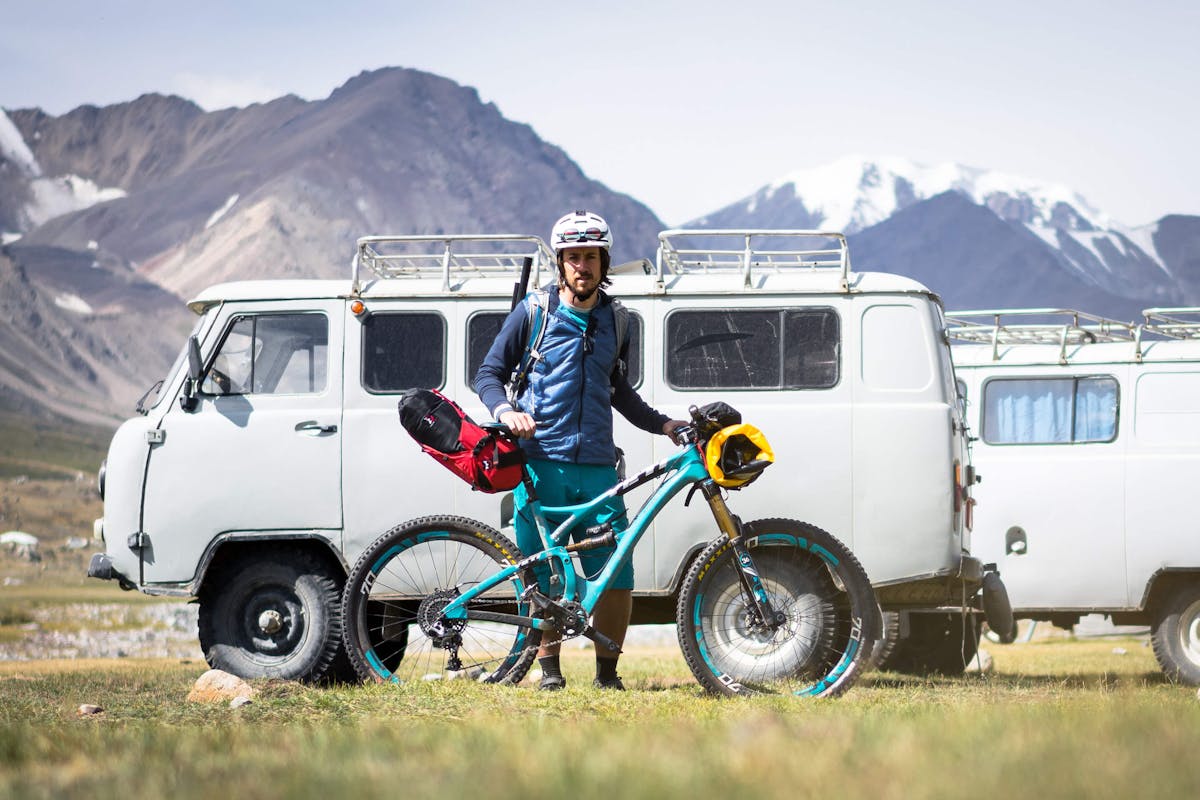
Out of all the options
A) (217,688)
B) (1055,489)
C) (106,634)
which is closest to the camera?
(217,688)

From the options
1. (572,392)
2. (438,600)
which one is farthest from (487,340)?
(438,600)

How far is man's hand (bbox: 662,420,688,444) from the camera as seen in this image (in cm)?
693

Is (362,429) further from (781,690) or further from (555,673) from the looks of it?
(781,690)

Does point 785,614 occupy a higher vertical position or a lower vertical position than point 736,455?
lower

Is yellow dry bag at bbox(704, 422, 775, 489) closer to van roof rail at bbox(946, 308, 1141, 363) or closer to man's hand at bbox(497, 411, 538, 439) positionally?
man's hand at bbox(497, 411, 538, 439)

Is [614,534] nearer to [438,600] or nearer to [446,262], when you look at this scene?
[438,600]

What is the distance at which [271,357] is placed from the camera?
366 inches

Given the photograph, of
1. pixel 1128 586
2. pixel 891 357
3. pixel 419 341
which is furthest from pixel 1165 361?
pixel 419 341

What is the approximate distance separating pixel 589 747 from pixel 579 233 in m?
3.03

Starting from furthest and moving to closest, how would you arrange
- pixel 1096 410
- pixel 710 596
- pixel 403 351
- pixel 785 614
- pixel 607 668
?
pixel 1096 410
pixel 403 351
pixel 607 668
pixel 710 596
pixel 785 614

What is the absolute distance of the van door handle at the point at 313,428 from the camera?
9109mm

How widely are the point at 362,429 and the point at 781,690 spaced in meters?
3.46

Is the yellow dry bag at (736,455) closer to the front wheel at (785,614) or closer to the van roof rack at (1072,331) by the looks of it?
the front wheel at (785,614)

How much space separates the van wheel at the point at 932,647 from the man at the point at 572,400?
5547 mm
